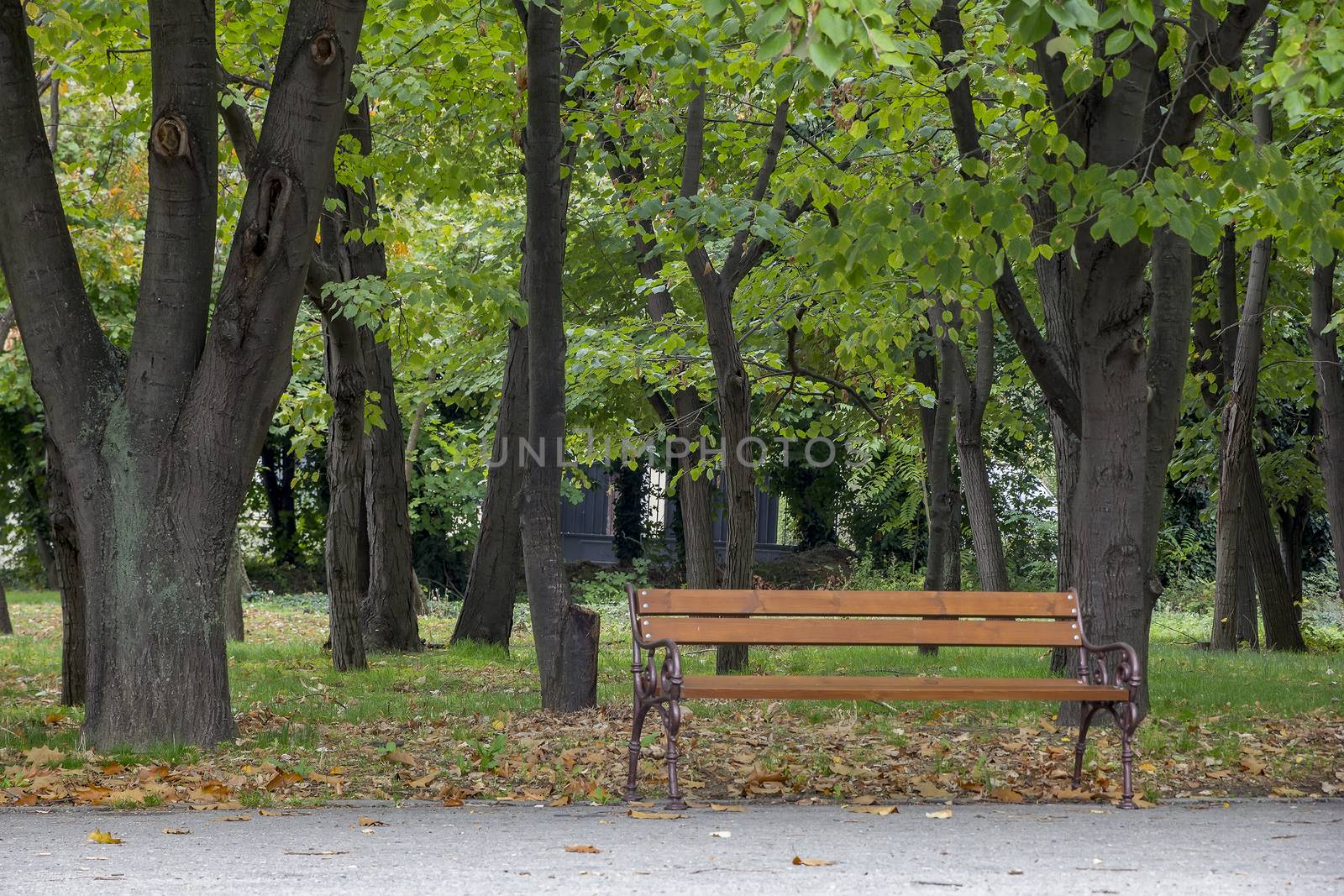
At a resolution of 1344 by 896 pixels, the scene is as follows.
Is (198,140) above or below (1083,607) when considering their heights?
above

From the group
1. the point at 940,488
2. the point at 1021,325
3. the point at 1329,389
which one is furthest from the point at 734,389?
the point at 1329,389

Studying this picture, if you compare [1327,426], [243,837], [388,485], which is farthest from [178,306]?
[1327,426]

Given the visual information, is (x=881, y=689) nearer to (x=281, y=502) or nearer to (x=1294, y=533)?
(x=1294, y=533)

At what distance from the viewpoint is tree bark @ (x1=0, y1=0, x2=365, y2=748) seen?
7.19 meters

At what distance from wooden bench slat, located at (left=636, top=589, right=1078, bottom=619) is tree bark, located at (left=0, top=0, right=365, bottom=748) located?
240 centimetres

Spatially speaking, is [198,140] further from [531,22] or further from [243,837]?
[243,837]

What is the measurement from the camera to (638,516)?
27688mm

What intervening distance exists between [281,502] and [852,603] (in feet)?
74.5

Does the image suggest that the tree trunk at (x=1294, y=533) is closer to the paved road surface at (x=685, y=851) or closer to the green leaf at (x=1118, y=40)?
the paved road surface at (x=685, y=851)

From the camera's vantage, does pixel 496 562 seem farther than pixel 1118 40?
Yes

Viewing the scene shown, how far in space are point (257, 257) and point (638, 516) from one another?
2060 centimetres

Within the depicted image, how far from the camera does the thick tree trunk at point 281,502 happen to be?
27406 millimetres

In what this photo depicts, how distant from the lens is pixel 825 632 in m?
6.66

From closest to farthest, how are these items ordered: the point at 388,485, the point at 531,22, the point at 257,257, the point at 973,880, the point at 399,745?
the point at 973,880, the point at 257,257, the point at 399,745, the point at 531,22, the point at 388,485
